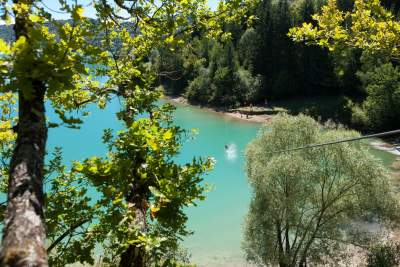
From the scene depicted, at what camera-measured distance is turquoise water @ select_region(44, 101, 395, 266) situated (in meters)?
27.4

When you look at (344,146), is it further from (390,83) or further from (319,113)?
(319,113)

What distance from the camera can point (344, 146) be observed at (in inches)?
914

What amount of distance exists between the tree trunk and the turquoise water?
689cm

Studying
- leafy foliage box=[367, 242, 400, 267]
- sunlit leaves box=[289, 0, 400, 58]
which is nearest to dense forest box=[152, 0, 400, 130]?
leafy foliage box=[367, 242, 400, 267]

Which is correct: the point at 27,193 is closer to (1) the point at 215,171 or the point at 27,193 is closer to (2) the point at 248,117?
(1) the point at 215,171

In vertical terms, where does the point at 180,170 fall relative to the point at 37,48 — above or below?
below

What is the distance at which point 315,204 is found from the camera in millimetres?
23266

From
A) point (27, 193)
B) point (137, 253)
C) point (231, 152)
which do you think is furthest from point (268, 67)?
point (27, 193)

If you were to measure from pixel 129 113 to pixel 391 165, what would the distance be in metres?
40.5

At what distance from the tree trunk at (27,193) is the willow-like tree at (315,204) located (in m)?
20.9

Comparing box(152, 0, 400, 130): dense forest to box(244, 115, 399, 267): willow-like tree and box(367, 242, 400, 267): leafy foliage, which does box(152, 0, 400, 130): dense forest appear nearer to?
box(244, 115, 399, 267): willow-like tree

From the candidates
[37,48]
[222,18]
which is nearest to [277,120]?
[222,18]

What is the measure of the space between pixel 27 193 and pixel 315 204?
23.1 meters

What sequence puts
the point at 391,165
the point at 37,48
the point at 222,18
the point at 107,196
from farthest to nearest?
1. the point at 391,165
2. the point at 222,18
3. the point at 107,196
4. the point at 37,48
